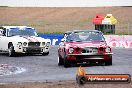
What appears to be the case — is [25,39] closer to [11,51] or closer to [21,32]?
[11,51]

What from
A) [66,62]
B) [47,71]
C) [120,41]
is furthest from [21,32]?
[120,41]

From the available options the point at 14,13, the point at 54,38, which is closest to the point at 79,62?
the point at 54,38

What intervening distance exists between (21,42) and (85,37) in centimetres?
558

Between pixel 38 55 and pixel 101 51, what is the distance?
7.82 metres

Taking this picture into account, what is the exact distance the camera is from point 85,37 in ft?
69.3

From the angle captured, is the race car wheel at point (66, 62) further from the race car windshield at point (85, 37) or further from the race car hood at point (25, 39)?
the race car hood at point (25, 39)

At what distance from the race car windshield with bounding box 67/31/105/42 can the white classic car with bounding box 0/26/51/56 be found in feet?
16.5

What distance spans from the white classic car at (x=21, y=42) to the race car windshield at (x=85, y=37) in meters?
5.03

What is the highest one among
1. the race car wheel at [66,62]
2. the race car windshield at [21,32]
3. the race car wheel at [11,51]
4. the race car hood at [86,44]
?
the race car windshield at [21,32]

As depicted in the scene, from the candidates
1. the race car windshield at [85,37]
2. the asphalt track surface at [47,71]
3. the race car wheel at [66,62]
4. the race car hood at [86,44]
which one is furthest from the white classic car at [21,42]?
the race car wheel at [66,62]

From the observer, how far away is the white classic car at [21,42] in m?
26.1

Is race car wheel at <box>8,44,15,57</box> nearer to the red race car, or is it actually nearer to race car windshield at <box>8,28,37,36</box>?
race car windshield at <box>8,28,37,36</box>

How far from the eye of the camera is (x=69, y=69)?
19.3m

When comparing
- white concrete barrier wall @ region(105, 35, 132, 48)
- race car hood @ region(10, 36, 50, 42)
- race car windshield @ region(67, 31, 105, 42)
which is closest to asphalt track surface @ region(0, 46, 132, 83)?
race car windshield @ region(67, 31, 105, 42)
